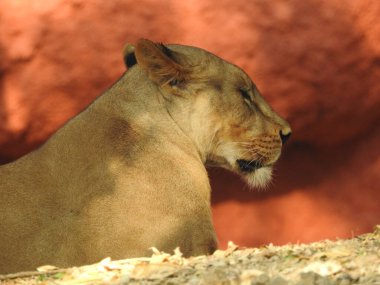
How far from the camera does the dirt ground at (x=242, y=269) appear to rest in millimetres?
3248

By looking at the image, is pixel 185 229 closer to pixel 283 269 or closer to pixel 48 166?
pixel 48 166

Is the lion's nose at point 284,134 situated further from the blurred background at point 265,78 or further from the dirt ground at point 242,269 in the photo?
the blurred background at point 265,78

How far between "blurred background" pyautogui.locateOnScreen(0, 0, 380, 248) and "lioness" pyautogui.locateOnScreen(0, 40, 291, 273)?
1.16 metres

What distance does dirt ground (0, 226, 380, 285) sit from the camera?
325 cm

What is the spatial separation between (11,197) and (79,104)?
1.74 metres

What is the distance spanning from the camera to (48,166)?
480 cm

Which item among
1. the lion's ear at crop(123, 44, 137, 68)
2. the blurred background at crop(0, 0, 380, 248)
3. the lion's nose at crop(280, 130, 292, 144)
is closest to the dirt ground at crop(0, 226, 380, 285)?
the lion's nose at crop(280, 130, 292, 144)

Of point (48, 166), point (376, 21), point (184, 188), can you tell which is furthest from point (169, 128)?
point (376, 21)

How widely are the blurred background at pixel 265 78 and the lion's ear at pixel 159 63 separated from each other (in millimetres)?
1363

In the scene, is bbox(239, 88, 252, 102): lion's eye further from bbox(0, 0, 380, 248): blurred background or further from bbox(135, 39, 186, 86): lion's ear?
bbox(0, 0, 380, 248): blurred background

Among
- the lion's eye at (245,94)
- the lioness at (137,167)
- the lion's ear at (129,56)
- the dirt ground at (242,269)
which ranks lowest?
the dirt ground at (242,269)

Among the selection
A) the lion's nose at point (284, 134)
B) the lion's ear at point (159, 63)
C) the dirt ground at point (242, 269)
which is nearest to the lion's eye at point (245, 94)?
the lion's nose at point (284, 134)

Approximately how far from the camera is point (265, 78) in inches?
255

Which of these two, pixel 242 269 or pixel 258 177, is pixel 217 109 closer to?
pixel 258 177
